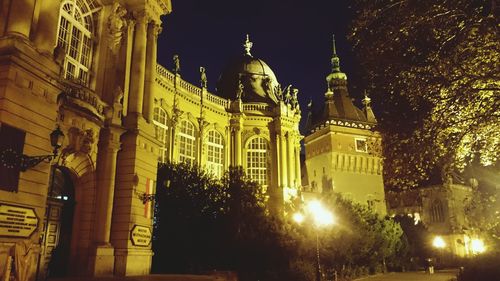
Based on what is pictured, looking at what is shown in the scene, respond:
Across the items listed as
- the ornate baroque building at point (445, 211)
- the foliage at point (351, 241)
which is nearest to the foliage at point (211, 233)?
the foliage at point (351, 241)

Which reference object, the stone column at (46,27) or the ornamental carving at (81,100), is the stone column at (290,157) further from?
the stone column at (46,27)

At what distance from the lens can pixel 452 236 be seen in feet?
228

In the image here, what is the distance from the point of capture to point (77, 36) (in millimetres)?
18328

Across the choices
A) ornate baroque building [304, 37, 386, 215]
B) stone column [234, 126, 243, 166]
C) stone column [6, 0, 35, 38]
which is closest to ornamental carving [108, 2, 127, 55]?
stone column [6, 0, 35, 38]

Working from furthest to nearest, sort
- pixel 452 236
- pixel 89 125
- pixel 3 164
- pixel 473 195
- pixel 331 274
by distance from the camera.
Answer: pixel 473 195 < pixel 452 236 < pixel 331 274 < pixel 89 125 < pixel 3 164

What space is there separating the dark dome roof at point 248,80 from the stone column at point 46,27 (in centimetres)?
2768

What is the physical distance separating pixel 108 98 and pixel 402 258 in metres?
36.5

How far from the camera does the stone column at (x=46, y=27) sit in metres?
13.4

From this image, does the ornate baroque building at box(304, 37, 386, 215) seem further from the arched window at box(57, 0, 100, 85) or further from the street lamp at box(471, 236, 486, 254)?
the arched window at box(57, 0, 100, 85)

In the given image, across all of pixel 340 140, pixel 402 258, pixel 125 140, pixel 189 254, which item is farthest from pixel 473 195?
pixel 125 140

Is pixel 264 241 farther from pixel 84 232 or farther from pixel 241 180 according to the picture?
pixel 84 232

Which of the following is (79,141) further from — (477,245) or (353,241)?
(477,245)

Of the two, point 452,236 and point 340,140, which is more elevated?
point 340,140

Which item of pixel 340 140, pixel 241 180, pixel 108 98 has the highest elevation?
pixel 340 140
